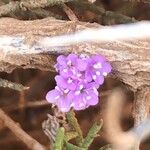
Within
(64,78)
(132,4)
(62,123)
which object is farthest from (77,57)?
(132,4)

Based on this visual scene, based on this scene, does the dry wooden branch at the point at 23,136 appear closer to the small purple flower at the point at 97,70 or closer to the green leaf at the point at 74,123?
the green leaf at the point at 74,123

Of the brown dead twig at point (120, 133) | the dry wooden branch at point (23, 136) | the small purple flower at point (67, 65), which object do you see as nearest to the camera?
the small purple flower at point (67, 65)

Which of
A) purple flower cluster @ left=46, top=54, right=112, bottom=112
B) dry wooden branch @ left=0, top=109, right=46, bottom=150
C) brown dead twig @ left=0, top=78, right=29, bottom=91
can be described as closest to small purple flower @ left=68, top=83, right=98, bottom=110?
purple flower cluster @ left=46, top=54, right=112, bottom=112

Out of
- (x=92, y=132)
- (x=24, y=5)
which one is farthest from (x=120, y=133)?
(x=24, y=5)

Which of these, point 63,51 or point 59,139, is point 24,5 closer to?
point 63,51

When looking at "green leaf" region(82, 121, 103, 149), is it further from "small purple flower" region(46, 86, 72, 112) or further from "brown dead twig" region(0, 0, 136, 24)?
"brown dead twig" region(0, 0, 136, 24)

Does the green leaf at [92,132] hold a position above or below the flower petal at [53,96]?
below

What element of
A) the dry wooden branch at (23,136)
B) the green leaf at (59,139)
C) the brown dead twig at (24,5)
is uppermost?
the brown dead twig at (24,5)

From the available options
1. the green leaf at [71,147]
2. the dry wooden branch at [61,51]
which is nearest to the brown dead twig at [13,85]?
the dry wooden branch at [61,51]
